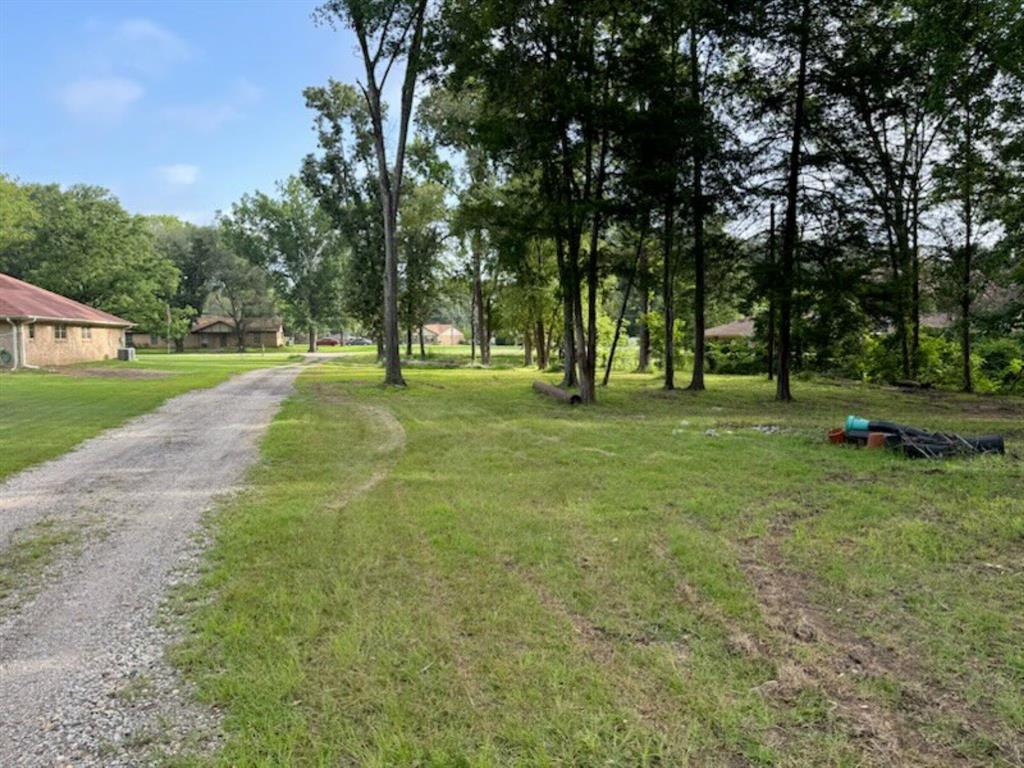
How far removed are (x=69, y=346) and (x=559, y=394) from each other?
25.4 meters

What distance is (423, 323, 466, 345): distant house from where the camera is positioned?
92.2 meters

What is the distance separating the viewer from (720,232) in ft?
51.7

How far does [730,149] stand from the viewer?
14.4 metres

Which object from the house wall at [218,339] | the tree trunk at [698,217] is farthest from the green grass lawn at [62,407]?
the house wall at [218,339]

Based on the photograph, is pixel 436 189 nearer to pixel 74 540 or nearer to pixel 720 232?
pixel 720 232

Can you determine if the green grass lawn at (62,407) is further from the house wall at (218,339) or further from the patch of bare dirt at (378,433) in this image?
the house wall at (218,339)

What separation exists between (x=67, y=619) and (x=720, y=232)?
51.8ft

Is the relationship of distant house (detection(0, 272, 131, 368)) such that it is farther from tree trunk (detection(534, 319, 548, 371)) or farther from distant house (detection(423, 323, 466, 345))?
distant house (detection(423, 323, 466, 345))

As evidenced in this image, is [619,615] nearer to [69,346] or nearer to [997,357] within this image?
[997,357]

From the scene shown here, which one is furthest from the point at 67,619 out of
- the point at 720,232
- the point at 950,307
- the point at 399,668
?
the point at 950,307

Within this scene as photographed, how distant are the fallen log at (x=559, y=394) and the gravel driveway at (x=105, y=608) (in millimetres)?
7616

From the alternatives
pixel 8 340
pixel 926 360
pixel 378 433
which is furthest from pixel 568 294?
pixel 8 340

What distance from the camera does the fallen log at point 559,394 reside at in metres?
13.8

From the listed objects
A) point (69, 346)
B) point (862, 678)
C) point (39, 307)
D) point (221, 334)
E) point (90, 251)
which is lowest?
point (862, 678)
